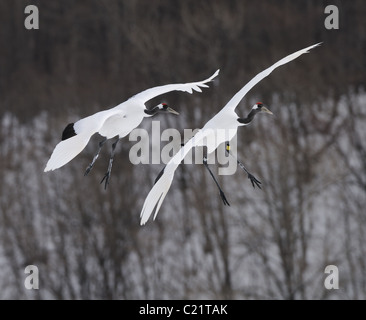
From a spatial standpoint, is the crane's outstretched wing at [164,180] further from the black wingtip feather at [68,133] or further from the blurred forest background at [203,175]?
the blurred forest background at [203,175]

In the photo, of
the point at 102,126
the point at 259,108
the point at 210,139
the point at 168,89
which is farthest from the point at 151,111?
the point at 259,108

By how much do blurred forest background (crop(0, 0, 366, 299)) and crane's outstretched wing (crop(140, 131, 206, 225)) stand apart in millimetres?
14558

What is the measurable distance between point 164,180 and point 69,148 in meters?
0.73

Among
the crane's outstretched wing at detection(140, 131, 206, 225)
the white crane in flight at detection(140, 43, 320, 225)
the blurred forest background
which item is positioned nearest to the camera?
the crane's outstretched wing at detection(140, 131, 206, 225)

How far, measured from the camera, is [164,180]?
8.65 meters

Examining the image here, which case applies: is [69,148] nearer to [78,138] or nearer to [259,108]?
[78,138]

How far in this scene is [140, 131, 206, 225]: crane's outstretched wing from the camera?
8.20m

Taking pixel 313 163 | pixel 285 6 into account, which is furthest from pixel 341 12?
pixel 313 163

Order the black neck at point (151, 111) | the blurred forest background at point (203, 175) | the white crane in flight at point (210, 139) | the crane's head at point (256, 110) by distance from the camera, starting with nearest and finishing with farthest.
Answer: the white crane in flight at point (210, 139), the crane's head at point (256, 110), the black neck at point (151, 111), the blurred forest background at point (203, 175)

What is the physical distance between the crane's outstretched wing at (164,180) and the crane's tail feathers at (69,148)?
60 centimetres

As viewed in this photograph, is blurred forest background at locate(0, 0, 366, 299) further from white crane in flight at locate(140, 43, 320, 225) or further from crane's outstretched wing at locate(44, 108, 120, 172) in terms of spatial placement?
crane's outstretched wing at locate(44, 108, 120, 172)

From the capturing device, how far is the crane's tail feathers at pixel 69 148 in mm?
8523

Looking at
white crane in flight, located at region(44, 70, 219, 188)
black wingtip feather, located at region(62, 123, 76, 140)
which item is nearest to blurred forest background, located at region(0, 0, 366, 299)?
white crane in flight, located at region(44, 70, 219, 188)

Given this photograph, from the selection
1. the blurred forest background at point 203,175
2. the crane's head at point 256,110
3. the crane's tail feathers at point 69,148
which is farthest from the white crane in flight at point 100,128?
the blurred forest background at point 203,175
